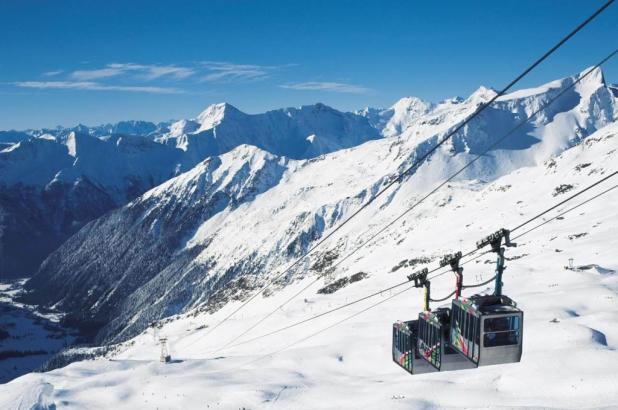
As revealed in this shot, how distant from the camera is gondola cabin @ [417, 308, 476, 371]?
2305 cm

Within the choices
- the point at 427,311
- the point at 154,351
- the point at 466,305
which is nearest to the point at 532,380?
the point at 427,311

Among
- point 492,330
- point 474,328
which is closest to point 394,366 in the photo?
point 474,328

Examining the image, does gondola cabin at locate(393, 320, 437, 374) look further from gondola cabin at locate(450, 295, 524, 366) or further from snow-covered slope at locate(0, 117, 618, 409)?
gondola cabin at locate(450, 295, 524, 366)

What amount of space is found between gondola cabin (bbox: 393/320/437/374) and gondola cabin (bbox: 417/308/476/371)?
1.77 metres

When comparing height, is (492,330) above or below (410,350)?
above

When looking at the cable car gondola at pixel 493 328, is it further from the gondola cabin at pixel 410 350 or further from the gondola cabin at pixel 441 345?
the gondola cabin at pixel 410 350

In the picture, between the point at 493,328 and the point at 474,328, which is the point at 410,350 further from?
the point at 493,328

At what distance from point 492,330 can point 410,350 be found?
710cm

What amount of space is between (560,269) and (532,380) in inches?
1181

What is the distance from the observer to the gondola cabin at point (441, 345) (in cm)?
2305

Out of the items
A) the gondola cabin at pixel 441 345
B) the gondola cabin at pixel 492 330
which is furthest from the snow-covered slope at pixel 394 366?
the gondola cabin at pixel 492 330

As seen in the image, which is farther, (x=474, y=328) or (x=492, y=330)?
(x=474, y=328)

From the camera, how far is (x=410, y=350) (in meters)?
26.1

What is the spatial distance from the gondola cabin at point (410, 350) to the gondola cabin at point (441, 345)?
1.77 m
